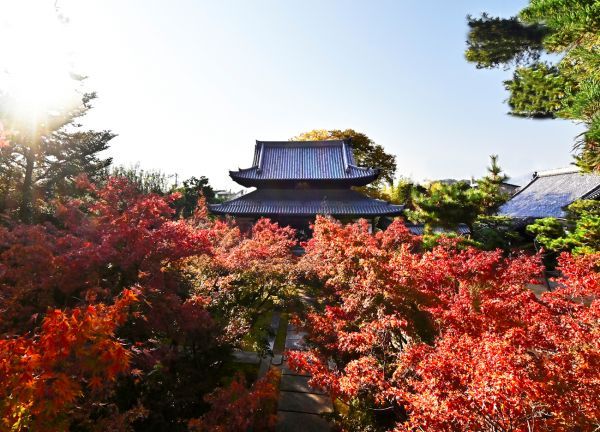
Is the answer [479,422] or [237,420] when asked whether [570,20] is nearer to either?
[479,422]

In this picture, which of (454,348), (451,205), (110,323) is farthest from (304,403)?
(451,205)

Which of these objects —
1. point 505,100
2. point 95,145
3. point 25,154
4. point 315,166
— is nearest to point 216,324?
point 505,100

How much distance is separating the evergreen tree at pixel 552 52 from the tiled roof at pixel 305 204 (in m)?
8.79

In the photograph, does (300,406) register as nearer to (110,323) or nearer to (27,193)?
(110,323)

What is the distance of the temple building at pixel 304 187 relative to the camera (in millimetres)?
20328

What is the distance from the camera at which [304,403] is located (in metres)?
6.50

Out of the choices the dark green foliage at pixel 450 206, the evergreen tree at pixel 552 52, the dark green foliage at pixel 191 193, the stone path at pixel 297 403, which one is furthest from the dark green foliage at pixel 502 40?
Answer: the dark green foliage at pixel 191 193

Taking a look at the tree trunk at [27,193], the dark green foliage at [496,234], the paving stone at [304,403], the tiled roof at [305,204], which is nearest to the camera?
the paving stone at [304,403]

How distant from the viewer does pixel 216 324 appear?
5836 mm

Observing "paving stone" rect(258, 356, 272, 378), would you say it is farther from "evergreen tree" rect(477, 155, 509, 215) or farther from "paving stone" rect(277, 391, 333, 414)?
"evergreen tree" rect(477, 155, 509, 215)

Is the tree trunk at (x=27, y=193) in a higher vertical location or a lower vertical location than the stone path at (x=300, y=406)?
higher

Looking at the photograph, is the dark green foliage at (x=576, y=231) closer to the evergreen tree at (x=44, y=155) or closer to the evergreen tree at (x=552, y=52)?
the evergreen tree at (x=552, y=52)

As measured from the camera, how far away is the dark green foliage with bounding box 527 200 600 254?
37.3 ft

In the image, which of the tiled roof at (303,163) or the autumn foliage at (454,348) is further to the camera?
the tiled roof at (303,163)
